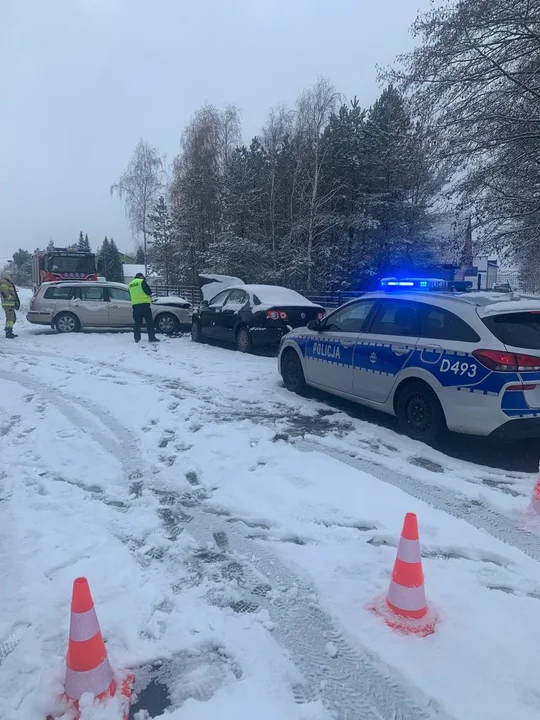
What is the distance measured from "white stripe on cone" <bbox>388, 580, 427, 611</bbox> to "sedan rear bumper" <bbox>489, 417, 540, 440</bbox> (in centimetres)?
258

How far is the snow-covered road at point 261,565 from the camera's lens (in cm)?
232

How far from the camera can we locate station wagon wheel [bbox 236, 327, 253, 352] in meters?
11.7

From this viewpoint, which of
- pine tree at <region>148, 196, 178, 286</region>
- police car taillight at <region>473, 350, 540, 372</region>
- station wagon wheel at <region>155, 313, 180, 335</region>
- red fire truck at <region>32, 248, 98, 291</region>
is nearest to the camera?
police car taillight at <region>473, 350, 540, 372</region>

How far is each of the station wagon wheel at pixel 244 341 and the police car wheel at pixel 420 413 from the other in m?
6.15

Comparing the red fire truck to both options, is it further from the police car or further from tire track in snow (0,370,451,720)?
tire track in snow (0,370,451,720)

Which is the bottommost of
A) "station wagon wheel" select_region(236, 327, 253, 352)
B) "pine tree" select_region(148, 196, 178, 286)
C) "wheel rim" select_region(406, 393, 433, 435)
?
"wheel rim" select_region(406, 393, 433, 435)

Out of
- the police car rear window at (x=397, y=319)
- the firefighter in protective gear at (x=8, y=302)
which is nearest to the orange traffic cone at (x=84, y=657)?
the police car rear window at (x=397, y=319)

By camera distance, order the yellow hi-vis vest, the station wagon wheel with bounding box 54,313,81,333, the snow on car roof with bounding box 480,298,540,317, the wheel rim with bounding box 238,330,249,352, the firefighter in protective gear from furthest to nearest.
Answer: the station wagon wheel with bounding box 54,313,81,333 < the firefighter in protective gear < the yellow hi-vis vest < the wheel rim with bounding box 238,330,249,352 < the snow on car roof with bounding box 480,298,540,317

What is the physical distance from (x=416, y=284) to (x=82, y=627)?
5617 millimetres

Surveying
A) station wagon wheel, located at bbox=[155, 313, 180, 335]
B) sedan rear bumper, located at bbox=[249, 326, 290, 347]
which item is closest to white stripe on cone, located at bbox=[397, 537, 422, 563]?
sedan rear bumper, located at bbox=[249, 326, 290, 347]

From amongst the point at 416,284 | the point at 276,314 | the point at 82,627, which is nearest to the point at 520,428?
the point at 416,284

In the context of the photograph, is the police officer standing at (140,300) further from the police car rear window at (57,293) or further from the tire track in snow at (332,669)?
→ the tire track in snow at (332,669)

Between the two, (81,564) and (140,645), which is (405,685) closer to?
(140,645)

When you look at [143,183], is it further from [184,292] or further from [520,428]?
[520,428]
